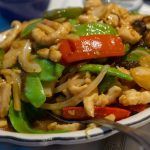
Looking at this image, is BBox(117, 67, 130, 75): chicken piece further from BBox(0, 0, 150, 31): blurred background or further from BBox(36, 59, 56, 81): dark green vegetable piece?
BBox(0, 0, 150, 31): blurred background

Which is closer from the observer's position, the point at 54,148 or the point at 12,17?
the point at 54,148

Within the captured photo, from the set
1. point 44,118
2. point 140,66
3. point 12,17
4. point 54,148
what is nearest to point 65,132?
point 54,148

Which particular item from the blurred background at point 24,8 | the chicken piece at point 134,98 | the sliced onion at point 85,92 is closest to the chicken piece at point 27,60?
the sliced onion at point 85,92

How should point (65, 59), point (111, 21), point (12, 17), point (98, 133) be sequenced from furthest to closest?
point (12, 17) → point (111, 21) → point (65, 59) → point (98, 133)

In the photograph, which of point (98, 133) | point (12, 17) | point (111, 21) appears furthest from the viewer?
point (12, 17)

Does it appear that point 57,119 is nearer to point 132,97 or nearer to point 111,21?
point 132,97

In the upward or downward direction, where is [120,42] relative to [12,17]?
upward
